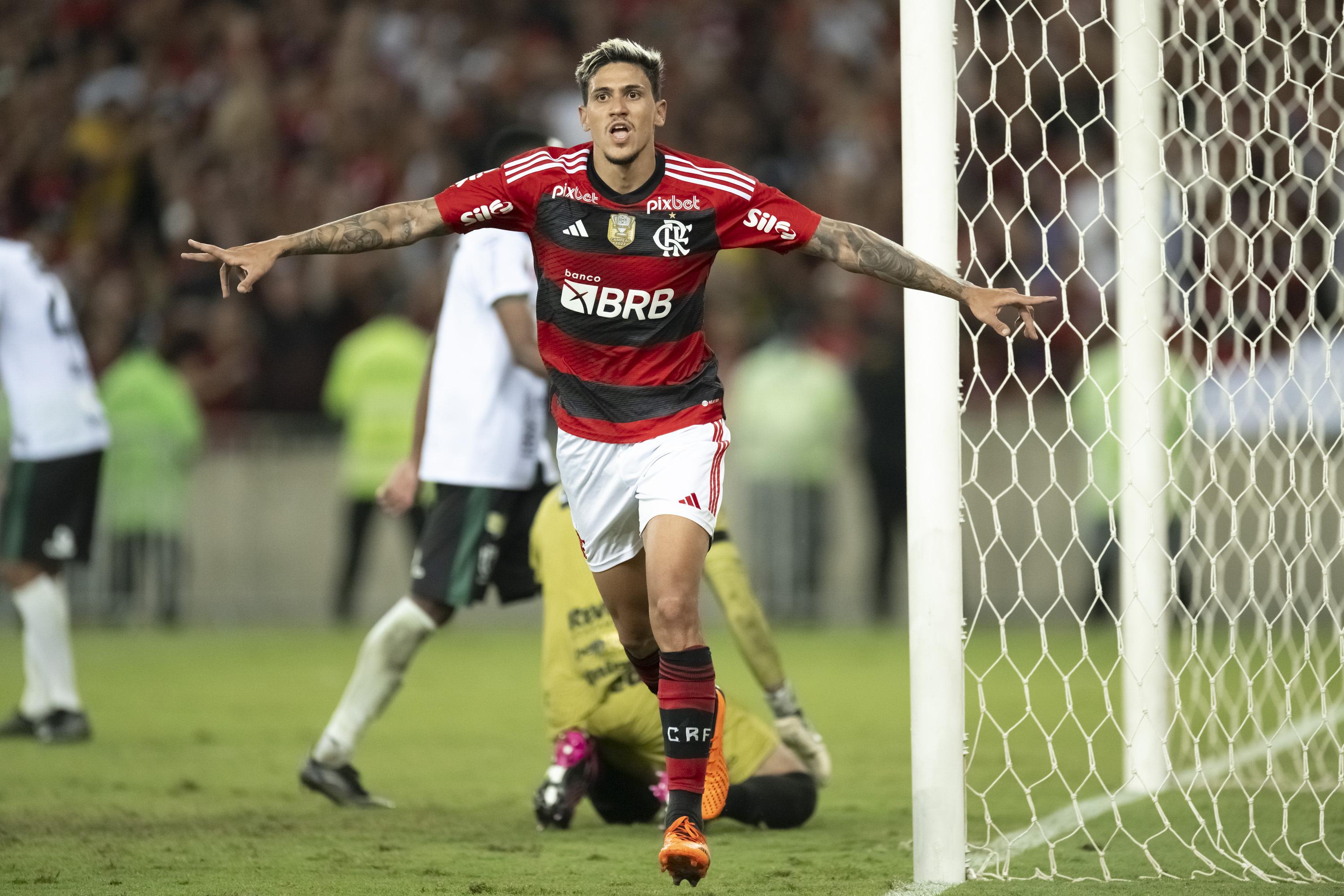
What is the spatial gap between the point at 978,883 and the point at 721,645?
751cm

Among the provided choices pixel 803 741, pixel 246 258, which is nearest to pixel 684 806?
pixel 803 741

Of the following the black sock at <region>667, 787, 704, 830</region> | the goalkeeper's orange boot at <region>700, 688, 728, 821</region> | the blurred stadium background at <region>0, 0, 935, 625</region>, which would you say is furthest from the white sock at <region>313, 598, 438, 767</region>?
the blurred stadium background at <region>0, 0, 935, 625</region>

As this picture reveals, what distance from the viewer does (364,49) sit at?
15.5 meters

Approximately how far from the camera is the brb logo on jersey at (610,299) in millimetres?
4445

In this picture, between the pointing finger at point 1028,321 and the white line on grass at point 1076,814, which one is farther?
the white line on grass at point 1076,814

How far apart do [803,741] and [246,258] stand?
2445 mm

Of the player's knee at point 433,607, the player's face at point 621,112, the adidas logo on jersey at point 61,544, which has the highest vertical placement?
the player's face at point 621,112

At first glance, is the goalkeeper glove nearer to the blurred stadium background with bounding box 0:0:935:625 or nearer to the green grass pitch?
the green grass pitch

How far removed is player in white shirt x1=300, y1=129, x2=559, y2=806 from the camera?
5930mm

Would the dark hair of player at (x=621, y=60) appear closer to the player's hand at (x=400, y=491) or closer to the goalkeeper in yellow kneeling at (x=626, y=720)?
Answer: the goalkeeper in yellow kneeling at (x=626, y=720)

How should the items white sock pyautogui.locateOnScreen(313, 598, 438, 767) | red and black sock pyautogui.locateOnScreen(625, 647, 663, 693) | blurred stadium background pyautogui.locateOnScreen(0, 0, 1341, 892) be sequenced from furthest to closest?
blurred stadium background pyautogui.locateOnScreen(0, 0, 1341, 892) < white sock pyautogui.locateOnScreen(313, 598, 438, 767) < red and black sock pyautogui.locateOnScreen(625, 647, 663, 693)

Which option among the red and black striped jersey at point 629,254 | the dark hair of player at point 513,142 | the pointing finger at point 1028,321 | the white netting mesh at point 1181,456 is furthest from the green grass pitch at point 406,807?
the dark hair of player at point 513,142

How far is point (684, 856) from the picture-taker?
394 centimetres

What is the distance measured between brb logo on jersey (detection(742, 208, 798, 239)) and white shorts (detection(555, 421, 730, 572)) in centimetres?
53
